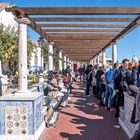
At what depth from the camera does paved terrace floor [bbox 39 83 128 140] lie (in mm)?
7867

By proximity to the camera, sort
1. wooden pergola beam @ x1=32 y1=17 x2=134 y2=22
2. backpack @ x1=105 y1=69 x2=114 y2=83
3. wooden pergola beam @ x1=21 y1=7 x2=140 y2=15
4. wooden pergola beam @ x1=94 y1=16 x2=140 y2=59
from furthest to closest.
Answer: backpack @ x1=105 y1=69 x2=114 y2=83
wooden pergola beam @ x1=32 y1=17 x2=134 y2=22
wooden pergola beam @ x1=94 y1=16 x2=140 y2=59
wooden pergola beam @ x1=21 y1=7 x2=140 y2=15

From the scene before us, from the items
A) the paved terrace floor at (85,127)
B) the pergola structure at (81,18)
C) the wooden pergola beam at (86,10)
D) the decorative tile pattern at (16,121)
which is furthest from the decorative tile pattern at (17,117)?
the wooden pergola beam at (86,10)

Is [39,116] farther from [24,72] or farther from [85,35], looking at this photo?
Answer: [85,35]

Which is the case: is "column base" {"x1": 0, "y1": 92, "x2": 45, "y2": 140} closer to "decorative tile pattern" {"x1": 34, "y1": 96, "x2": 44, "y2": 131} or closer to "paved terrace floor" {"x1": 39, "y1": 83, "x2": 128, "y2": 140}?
"decorative tile pattern" {"x1": 34, "y1": 96, "x2": 44, "y2": 131}

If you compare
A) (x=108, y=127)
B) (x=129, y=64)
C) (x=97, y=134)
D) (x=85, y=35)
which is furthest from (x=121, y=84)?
(x=85, y=35)

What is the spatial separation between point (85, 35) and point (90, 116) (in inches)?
231

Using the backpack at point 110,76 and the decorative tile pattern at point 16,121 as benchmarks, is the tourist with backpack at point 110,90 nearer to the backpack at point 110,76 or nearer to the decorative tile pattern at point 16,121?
the backpack at point 110,76

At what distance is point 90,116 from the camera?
10.6 meters

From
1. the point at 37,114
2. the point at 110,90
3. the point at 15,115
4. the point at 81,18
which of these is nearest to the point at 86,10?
the point at 81,18

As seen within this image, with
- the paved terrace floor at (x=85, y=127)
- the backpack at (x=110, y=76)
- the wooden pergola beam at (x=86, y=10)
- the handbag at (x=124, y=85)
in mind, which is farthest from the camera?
the backpack at (x=110, y=76)

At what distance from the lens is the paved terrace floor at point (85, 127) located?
787 centimetres

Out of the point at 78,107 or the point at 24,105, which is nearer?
the point at 24,105

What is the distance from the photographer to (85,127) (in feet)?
29.1

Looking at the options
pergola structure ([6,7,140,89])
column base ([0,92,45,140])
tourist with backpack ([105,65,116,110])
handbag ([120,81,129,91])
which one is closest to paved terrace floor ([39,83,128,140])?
tourist with backpack ([105,65,116,110])
